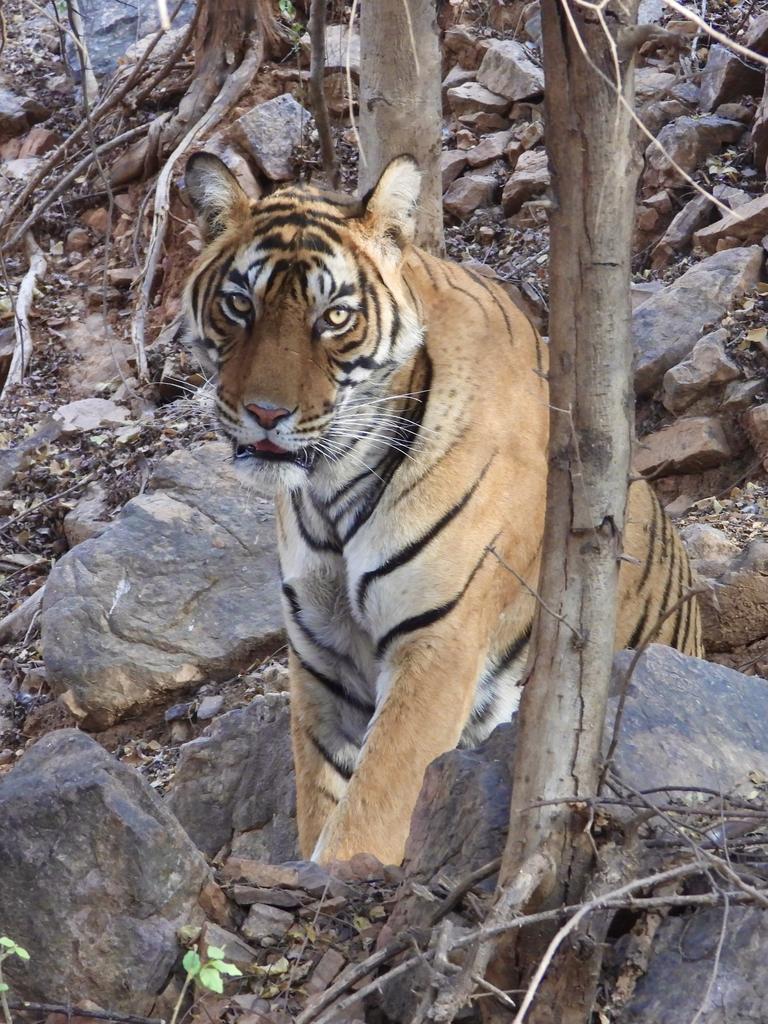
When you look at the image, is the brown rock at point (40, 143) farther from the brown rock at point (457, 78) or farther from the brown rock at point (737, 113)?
the brown rock at point (737, 113)

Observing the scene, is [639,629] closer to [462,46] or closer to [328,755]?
[328,755]

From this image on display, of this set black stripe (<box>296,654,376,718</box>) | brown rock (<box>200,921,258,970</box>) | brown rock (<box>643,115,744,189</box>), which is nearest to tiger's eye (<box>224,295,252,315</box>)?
black stripe (<box>296,654,376,718</box>)

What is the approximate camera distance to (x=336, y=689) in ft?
14.6

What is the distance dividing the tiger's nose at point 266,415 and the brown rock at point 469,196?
4.93m

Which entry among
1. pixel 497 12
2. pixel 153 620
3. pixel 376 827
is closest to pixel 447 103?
pixel 497 12

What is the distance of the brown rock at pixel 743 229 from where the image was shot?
674 centimetres

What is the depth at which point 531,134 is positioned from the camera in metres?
8.43

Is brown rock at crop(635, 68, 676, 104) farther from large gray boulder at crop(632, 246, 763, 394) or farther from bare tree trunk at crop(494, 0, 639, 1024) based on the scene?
bare tree trunk at crop(494, 0, 639, 1024)

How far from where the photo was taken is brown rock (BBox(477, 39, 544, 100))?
8.74 m

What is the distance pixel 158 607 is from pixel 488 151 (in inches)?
167

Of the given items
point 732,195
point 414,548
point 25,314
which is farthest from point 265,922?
point 25,314

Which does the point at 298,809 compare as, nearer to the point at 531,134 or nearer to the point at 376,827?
the point at 376,827

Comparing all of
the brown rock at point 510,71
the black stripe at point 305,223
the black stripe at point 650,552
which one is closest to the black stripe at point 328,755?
the black stripe at point 650,552

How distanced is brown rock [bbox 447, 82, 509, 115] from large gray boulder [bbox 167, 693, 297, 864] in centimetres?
548
